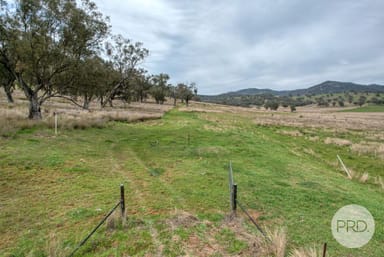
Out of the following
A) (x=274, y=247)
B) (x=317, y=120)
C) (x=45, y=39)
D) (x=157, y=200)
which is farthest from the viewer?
(x=317, y=120)

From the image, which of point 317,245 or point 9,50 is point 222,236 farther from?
point 9,50

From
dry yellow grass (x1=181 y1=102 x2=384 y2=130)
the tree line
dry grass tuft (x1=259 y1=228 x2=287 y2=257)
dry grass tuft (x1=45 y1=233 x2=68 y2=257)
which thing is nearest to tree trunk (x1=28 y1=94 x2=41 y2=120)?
the tree line

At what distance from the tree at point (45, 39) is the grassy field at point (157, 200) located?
23.6ft

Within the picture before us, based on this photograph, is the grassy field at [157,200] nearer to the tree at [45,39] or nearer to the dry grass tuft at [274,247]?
the dry grass tuft at [274,247]

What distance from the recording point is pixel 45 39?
1641 cm

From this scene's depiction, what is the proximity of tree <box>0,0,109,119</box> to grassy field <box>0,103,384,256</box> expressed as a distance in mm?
7200

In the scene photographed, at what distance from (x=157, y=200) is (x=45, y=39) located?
16560 mm

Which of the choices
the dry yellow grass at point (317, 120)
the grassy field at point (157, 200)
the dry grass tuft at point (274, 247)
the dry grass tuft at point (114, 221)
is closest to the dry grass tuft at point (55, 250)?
the grassy field at point (157, 200)

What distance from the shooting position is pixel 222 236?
4746 millimetres

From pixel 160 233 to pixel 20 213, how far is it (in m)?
3.55

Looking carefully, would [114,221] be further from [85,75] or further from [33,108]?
[85,75]

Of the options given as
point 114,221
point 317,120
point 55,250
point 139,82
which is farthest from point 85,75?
point 317,120

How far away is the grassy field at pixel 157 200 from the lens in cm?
441

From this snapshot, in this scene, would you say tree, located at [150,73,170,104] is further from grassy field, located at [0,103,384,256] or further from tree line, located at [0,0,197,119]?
grassy field, located at [0,103,384,256]
